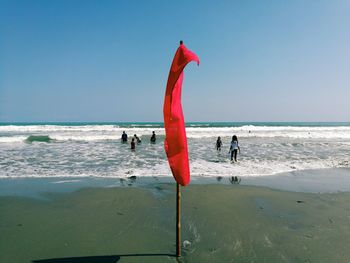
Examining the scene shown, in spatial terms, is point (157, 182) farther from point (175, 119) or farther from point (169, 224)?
point (175, 119)

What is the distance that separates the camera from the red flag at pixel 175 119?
12.8 feet

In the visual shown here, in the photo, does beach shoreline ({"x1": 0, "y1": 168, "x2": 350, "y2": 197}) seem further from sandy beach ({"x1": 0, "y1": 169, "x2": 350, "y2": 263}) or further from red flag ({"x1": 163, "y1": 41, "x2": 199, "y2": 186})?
red flag ({"x1": 163, "y1": 41, "x2": 199, "y2": 186})

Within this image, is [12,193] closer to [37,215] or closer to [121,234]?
[37,215]

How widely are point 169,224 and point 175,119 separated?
10.9 feet

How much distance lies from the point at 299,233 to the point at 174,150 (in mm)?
3785

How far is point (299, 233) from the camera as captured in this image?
5953mm

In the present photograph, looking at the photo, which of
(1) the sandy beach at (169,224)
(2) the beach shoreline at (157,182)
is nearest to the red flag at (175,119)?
(1) the sandy beach at (169,224)

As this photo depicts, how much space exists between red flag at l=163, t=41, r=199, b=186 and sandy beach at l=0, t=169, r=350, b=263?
1.94 meters

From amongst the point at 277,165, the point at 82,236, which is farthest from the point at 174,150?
the point at 277,165

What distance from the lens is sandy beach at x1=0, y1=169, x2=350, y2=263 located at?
16.5ft

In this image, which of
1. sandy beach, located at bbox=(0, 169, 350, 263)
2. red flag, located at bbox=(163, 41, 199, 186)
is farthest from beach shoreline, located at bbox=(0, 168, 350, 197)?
red flag, located at bbox=(163, 41, 199, 186)

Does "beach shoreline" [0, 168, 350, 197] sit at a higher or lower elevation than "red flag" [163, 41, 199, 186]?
lower

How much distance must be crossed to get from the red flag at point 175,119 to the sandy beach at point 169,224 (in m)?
1.94

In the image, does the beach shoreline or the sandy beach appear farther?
the beach shoreline
